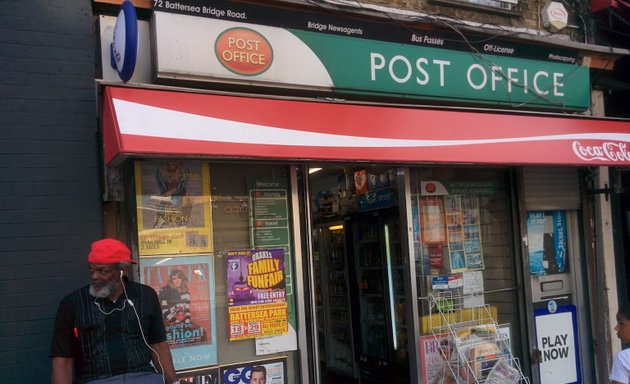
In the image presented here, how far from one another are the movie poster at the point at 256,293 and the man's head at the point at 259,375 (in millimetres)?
277

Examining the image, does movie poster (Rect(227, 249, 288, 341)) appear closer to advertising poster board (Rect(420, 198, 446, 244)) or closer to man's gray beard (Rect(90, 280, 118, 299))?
man's gray beard (Rect(90, 280, 118, 299))

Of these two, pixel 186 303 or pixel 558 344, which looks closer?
pixel 186 303

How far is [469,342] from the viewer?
5.74m

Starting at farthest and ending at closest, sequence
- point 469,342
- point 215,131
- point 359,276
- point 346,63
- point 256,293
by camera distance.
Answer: point 359,276
point 469,342
point 346,63
point 256,293
point 215,131

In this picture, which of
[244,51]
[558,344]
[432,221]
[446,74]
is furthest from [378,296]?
[244,51]

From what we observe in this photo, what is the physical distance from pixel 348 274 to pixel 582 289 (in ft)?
9.49

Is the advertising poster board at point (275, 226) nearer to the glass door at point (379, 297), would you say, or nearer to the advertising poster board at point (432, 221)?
the advertising poster board at point (432, 221)

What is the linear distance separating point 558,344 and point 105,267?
209 inches

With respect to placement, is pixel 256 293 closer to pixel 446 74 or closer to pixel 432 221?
pixel 432 221

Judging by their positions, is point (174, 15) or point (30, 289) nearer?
point (30, 289)

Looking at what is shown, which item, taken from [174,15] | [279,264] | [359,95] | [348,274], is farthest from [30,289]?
[348,274]

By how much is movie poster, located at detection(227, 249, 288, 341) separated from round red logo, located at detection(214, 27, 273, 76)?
157 centimetres

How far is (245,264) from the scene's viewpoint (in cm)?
516

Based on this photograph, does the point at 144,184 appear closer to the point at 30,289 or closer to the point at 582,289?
the point at 30,289
